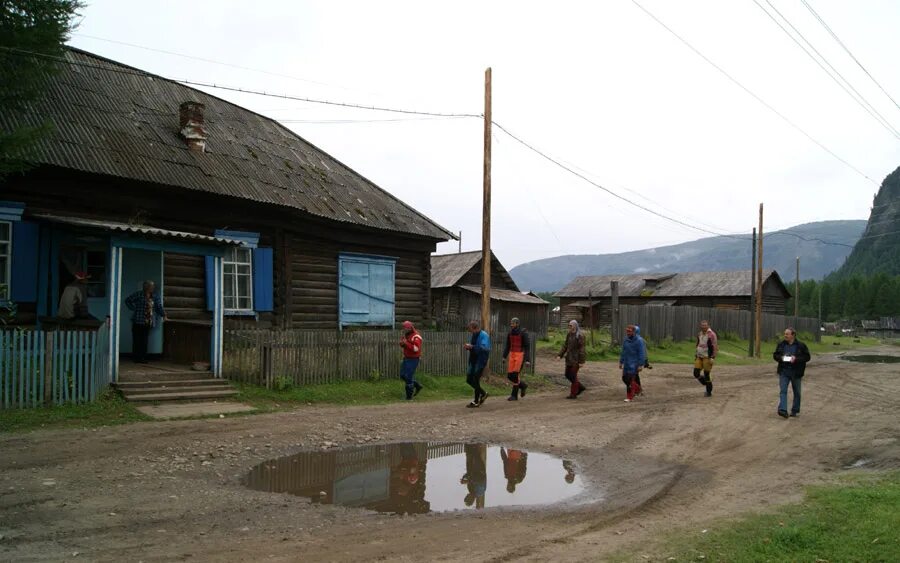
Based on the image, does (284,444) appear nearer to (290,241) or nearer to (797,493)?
(797,493)

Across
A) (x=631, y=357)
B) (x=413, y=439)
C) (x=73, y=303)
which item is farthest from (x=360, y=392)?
(x=631, y=357)

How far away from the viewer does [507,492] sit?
7461 mm

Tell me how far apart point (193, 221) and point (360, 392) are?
19.1 feet

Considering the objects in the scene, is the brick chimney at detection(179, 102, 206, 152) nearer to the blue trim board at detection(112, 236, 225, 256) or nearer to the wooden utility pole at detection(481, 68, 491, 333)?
the blue trim board at detection(112, 236, 225, 256)

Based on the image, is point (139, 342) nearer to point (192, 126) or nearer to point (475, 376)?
point (192, 126)

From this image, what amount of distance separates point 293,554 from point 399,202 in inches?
721

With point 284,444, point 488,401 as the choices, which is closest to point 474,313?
point 488,401

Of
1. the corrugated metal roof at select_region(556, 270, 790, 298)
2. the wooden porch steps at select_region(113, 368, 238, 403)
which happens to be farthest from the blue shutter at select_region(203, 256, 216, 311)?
the corrugated metal roof at select_region(556, 270, 790, 298)

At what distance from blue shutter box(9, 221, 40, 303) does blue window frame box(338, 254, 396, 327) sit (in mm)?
7987

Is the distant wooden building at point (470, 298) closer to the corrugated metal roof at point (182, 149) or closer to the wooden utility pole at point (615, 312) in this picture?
the wooden utility pole at point (615, 312)

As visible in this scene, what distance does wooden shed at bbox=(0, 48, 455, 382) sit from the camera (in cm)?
1335

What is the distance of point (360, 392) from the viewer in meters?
14.5

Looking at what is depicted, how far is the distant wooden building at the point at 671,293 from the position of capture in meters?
51.3

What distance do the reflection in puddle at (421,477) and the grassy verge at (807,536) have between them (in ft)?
6.03
